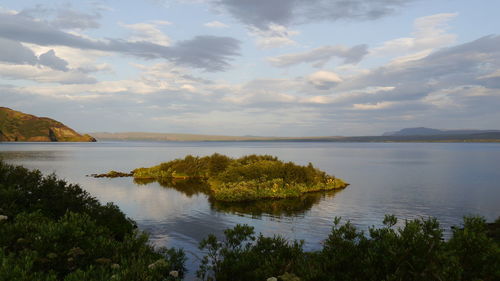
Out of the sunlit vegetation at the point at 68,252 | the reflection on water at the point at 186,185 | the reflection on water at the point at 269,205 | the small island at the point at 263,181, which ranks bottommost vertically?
the reflection on water at the point at 186,185

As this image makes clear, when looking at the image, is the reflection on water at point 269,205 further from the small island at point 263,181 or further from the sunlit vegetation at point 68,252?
the sunlit vegetation at point 68,252

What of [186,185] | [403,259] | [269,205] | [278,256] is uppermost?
[403,259]

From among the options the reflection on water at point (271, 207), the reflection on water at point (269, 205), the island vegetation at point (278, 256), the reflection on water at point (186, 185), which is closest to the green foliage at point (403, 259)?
the island vegetation at point (278, 256)

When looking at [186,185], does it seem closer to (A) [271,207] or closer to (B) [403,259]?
(A) [271,207]

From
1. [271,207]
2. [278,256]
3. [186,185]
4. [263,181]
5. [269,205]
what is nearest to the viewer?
[278,256]

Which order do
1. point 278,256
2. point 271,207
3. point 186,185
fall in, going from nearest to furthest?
point 278,256 < point 271,207 < point 186,185

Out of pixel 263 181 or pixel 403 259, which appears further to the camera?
pixel 263 181

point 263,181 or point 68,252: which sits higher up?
point 68,252

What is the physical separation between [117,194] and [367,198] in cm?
4029

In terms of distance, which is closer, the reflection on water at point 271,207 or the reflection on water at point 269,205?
the reflection on water at point 271,207

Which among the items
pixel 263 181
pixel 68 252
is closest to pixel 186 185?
pixel 263 181

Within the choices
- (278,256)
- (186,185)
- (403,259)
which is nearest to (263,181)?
(186,185)

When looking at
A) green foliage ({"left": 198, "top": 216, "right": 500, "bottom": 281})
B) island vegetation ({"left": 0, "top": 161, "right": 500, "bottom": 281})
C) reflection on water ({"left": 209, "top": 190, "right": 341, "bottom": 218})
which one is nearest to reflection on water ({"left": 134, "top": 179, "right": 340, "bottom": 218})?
reflection on water ({"left": 209, "top": 190, "right": 341, "bottom": 218})

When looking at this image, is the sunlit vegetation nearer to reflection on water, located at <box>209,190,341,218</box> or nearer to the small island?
reflection on water, located at <box>209,190,341,218</box>
